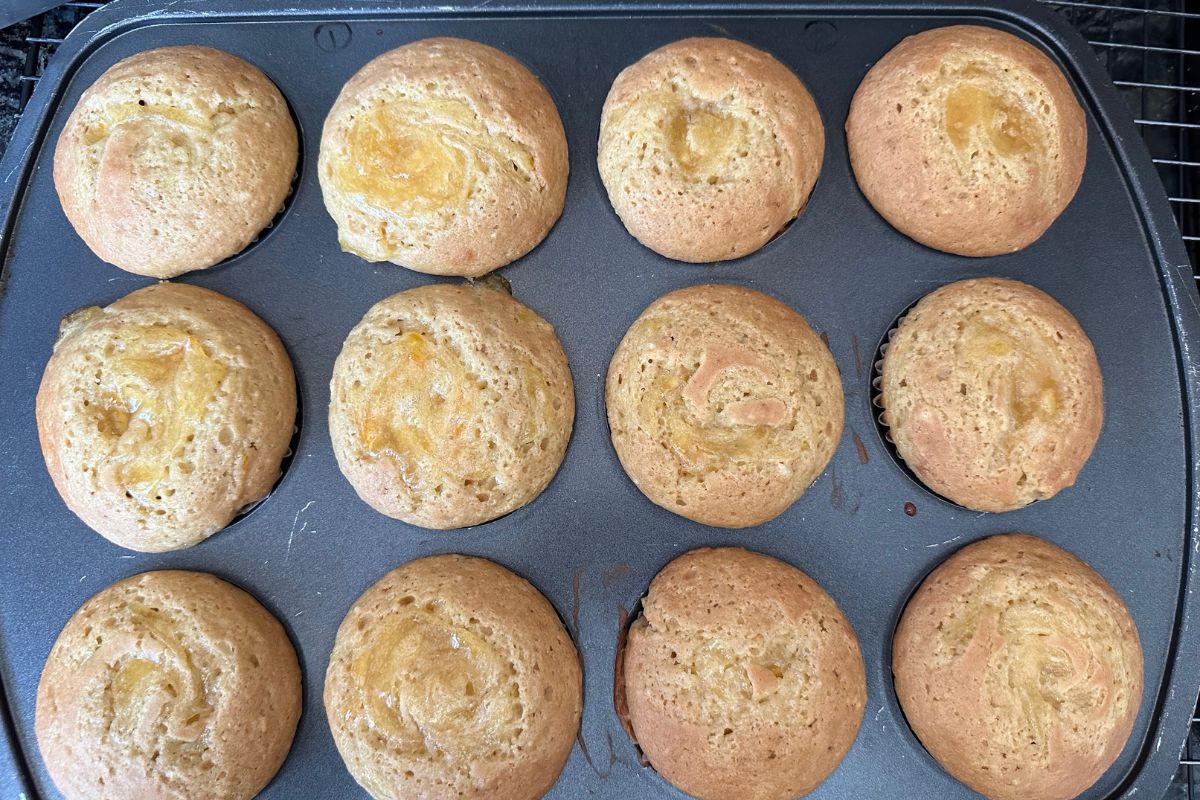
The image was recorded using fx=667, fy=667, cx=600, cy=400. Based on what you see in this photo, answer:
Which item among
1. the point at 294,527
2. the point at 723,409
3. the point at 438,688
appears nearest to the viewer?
the point at 438,688

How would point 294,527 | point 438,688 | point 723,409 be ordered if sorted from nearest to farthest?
point 438,688, point 723,409, point 294,527

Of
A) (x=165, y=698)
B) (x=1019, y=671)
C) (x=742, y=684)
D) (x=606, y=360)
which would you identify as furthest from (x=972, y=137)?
(x=165, y=698)

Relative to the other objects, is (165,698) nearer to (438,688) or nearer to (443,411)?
(438,688)

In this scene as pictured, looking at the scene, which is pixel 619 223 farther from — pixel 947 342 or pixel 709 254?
pixel 947 342

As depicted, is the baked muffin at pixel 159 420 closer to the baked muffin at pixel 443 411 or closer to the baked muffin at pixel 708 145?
the baked muffin at pixel 443 411

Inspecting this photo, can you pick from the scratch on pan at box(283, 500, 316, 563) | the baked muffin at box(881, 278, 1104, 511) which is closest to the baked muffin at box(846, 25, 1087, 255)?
the baked muffin at box(881, 278, 1104, 511)

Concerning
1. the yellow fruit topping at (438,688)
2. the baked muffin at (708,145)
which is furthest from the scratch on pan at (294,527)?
the baked muffin at (708,145)
